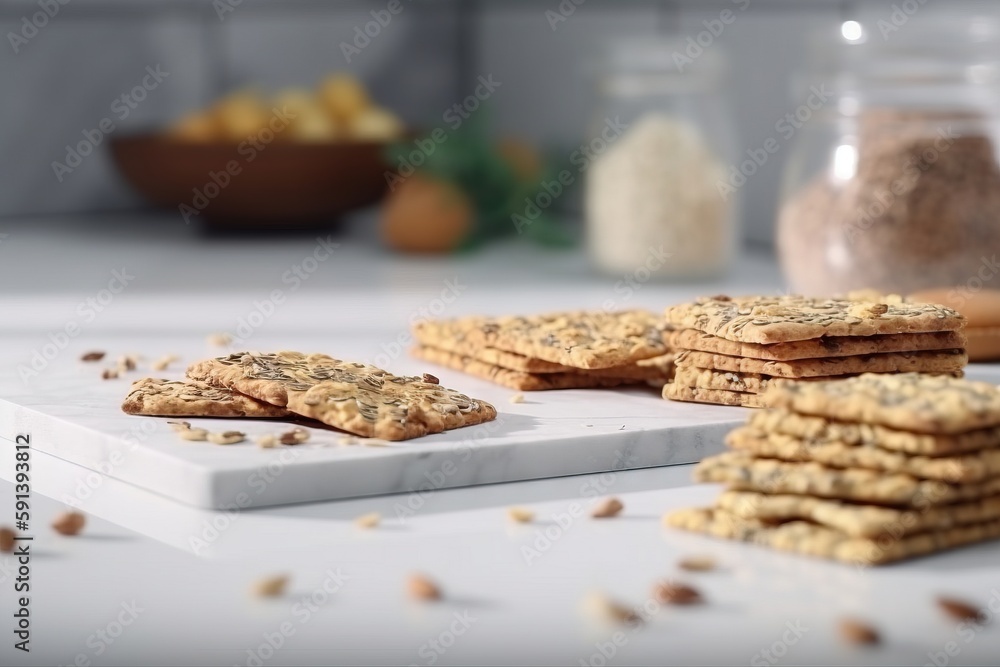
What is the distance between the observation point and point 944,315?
45.3 inches

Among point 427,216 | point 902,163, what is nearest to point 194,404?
point 902,163

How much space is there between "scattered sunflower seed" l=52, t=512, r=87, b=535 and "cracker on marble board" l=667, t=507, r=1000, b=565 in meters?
0.38

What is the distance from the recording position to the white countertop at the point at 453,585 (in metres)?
0.74

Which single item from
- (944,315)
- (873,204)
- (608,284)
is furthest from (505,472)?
(608,284)

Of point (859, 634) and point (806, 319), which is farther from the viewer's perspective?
point (806, 319)

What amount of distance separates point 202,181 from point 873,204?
1262mm

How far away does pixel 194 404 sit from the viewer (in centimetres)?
112

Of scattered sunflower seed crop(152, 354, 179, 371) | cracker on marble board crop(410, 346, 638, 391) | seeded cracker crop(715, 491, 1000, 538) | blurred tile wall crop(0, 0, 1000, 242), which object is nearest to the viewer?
seeded cracker crop(715, 491, 1000, 538)

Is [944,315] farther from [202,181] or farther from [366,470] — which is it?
[202,181]

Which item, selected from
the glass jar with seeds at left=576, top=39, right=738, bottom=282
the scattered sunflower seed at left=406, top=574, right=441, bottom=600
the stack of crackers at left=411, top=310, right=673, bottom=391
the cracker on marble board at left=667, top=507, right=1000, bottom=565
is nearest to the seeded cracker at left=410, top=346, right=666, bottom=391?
the stack of crackers at left=411, top=310, right=673, bottom=391

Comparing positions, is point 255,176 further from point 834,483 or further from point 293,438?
point 834,483

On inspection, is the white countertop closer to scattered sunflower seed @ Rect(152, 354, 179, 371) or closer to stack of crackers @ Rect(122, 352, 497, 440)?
stack of crackers @ Rect(122, 352, 497, 440)

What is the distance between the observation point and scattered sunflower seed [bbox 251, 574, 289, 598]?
2.65ft

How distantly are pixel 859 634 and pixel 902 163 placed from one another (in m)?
0.89
